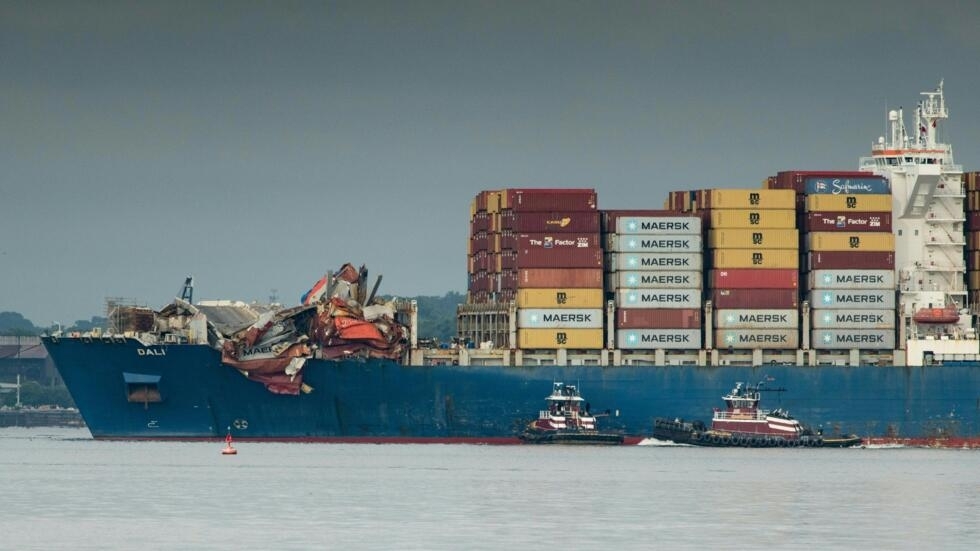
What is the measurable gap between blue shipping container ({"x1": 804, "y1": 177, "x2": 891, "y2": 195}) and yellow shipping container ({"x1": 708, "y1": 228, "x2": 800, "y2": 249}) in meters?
3.02

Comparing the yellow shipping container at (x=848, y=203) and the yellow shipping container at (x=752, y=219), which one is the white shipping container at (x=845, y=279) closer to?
the yellow shipping container at (x=752, y=219)

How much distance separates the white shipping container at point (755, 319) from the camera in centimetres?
11919

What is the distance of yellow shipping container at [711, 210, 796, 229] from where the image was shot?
393ft

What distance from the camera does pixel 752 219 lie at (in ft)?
393

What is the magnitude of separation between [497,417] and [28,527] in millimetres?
53600

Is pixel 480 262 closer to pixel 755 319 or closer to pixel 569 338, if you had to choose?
pixel 569 338

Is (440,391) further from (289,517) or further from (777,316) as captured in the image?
(289,517)

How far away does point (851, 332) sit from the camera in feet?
396

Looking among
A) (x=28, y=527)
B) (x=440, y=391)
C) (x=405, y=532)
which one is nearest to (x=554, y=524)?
(x=405, y=532)

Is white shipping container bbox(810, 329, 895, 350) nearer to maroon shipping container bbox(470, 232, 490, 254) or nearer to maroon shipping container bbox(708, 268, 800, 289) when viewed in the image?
maroon shipping container bbox(708, 268, 800, 289)

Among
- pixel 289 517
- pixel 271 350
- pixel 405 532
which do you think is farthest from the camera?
pixel 271 350

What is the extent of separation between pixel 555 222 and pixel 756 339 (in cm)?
1319

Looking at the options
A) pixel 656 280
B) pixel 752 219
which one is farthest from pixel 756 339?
pixel 752 219

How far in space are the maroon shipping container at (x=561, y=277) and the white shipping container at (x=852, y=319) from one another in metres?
12.9
